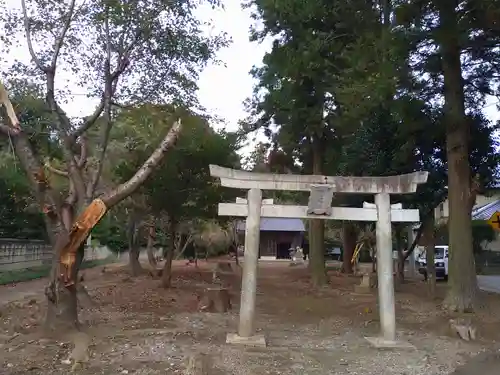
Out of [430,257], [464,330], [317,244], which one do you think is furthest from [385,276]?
[317,244]

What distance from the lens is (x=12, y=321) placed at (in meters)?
12.4

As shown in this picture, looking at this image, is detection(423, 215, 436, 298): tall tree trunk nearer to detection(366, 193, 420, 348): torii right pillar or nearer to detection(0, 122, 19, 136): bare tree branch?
detection(366, 193, 420, 348): torii right pillar

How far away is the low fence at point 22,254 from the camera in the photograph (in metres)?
25.0

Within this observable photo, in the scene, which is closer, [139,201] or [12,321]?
[12,321]

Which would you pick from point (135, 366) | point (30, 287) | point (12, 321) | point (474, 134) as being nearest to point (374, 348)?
point (135, 366)

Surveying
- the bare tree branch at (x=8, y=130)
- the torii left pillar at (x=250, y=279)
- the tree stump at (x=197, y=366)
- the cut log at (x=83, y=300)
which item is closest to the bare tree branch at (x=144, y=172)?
the torii left pillar at (x=250, y=279)

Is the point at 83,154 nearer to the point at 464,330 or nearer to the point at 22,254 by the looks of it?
the point at 464,330

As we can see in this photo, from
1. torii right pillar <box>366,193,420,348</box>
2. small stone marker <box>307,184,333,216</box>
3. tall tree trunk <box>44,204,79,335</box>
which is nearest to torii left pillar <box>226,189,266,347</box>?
small stone marker <box>307,184,333,216</box>

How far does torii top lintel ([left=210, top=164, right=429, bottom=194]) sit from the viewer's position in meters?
11.2

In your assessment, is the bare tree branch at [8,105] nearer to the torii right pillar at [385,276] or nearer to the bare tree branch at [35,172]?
the bare tree branch at [35,172]

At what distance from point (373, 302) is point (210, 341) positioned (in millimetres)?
8225

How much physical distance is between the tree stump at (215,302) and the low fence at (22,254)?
44.6ft

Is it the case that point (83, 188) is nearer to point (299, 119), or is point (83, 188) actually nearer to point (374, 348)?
point (374, 348)

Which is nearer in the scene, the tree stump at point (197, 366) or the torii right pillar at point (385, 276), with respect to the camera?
the tree stump at point (197, 366)
